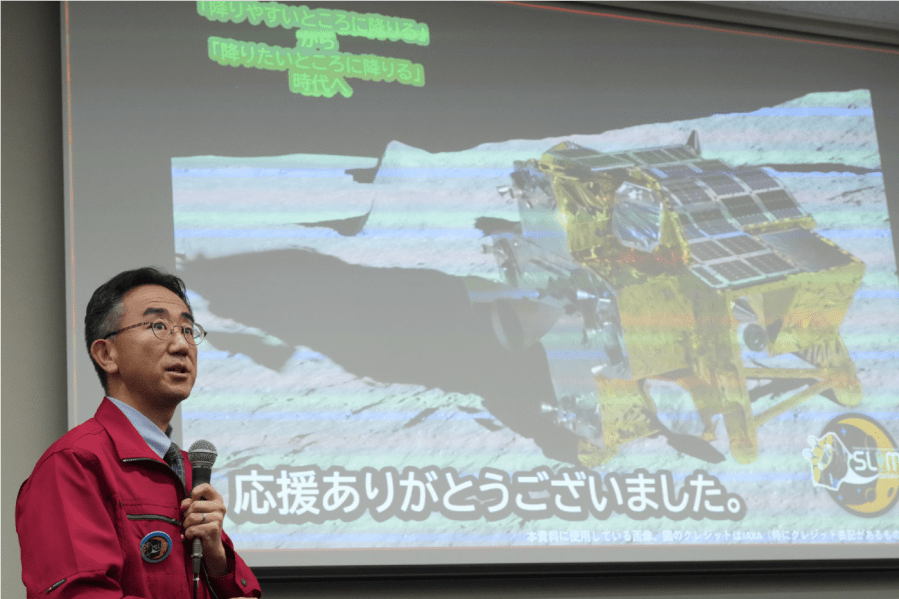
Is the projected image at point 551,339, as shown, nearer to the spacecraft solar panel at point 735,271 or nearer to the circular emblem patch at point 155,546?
the spacecraft solar panel at point 735,271

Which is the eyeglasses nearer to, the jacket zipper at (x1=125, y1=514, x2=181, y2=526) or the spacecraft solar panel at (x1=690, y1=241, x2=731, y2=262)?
the jacket zipper at (x1=125, y1=514, x2=181, y2=526)

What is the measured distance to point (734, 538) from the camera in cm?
287

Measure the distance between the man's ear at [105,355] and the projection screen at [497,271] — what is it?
105cm

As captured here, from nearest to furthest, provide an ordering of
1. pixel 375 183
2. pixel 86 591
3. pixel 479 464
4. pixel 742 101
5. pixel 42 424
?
pixel 86 591 < pixel 42 424 < pixel 479 464 < pixel 375 183 < pixel 742 101

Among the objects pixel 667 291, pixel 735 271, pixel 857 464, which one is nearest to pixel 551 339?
pixel 667 291

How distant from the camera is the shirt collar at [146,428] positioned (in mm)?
1481

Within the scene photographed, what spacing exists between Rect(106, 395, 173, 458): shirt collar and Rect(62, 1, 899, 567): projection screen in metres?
1.07

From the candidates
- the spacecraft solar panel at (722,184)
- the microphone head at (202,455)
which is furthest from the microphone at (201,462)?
the spacecraft solar panel at (722,184)

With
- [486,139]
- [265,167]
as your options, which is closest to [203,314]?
[265,167]

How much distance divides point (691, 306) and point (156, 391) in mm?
2050

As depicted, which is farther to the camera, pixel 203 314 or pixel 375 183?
pixel 375 183

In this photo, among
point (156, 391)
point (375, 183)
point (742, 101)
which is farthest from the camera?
point (742, 101)

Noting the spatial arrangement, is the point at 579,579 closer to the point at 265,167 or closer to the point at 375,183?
the point at 375,183

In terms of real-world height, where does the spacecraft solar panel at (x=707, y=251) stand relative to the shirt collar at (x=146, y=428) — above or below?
above
